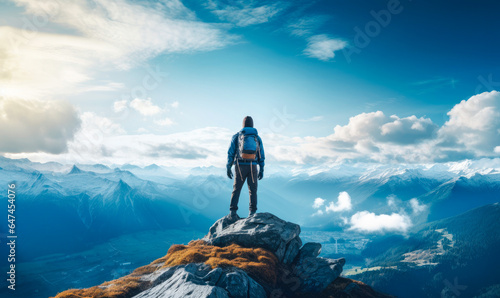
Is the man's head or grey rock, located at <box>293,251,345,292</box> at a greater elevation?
the man's head

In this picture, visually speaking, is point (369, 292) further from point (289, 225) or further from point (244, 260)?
point (244, 260)

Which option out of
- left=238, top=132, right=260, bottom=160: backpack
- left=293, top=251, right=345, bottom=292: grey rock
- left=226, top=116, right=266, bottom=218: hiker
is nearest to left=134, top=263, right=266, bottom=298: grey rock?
left=293, top=251, right=345, bottom=292: grey rock

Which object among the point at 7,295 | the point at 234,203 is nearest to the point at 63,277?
the point at 7,295

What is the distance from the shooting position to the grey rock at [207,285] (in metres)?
9.57

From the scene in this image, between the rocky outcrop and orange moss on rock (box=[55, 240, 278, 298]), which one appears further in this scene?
orange moss on rock (box=[55, 240, 278, 298])

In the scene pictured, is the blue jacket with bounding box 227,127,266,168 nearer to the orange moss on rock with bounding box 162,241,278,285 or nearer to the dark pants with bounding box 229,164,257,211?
the dark pants with bounding box 229,164,257,211

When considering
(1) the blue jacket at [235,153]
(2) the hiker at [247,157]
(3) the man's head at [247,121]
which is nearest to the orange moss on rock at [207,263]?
(2) the hiker at [247,157]

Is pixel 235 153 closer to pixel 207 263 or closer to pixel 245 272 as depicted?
pixel 207 263

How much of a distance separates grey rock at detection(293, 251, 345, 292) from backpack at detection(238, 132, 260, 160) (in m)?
8.39

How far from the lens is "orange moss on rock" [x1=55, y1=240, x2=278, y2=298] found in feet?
37.7

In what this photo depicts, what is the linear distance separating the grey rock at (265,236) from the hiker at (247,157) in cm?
155

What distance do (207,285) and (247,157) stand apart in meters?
10.5

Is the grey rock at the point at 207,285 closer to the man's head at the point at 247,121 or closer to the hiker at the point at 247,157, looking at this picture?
the hiker at the point at 247,157

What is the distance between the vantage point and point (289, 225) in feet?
60.7
